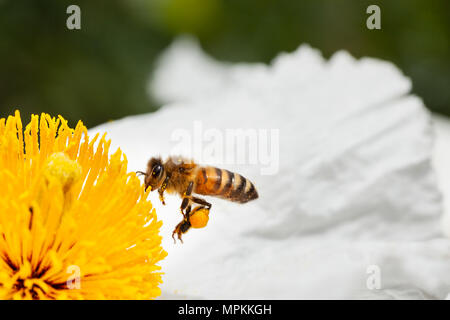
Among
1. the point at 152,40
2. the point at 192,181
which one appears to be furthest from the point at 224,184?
the point at 152,40

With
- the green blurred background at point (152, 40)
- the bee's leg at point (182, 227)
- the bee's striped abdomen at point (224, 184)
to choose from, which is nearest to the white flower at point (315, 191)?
the bee's leg at point (182, 227)

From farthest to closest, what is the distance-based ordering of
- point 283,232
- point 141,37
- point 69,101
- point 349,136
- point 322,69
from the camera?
point 141,37
point 69,101
point 322,69
point 349,136
point 283,232

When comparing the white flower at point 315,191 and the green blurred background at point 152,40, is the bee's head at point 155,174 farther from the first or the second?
the green blurred background at point 152,40

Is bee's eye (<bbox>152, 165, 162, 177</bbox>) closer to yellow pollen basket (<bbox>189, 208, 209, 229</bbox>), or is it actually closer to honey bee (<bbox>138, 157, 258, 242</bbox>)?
honey bee (<bbox>138, 157, 258, 242</bbox>)

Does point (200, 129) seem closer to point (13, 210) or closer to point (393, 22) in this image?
point (13, 210)

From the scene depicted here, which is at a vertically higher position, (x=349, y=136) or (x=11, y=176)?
(x=349, y=136)

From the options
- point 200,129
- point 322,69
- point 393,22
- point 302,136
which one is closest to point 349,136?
point 302,136

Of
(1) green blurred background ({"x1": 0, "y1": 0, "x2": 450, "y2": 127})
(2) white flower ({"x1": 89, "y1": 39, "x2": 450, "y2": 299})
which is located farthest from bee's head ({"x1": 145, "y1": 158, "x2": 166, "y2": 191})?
(1) green blurred background ({"x1": 0, "y1": 0, "x2": 450, "y2": 127})

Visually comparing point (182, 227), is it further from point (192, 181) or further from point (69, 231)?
point (69, 231)

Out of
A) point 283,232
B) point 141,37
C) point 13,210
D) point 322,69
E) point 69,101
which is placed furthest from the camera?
point 141,37
